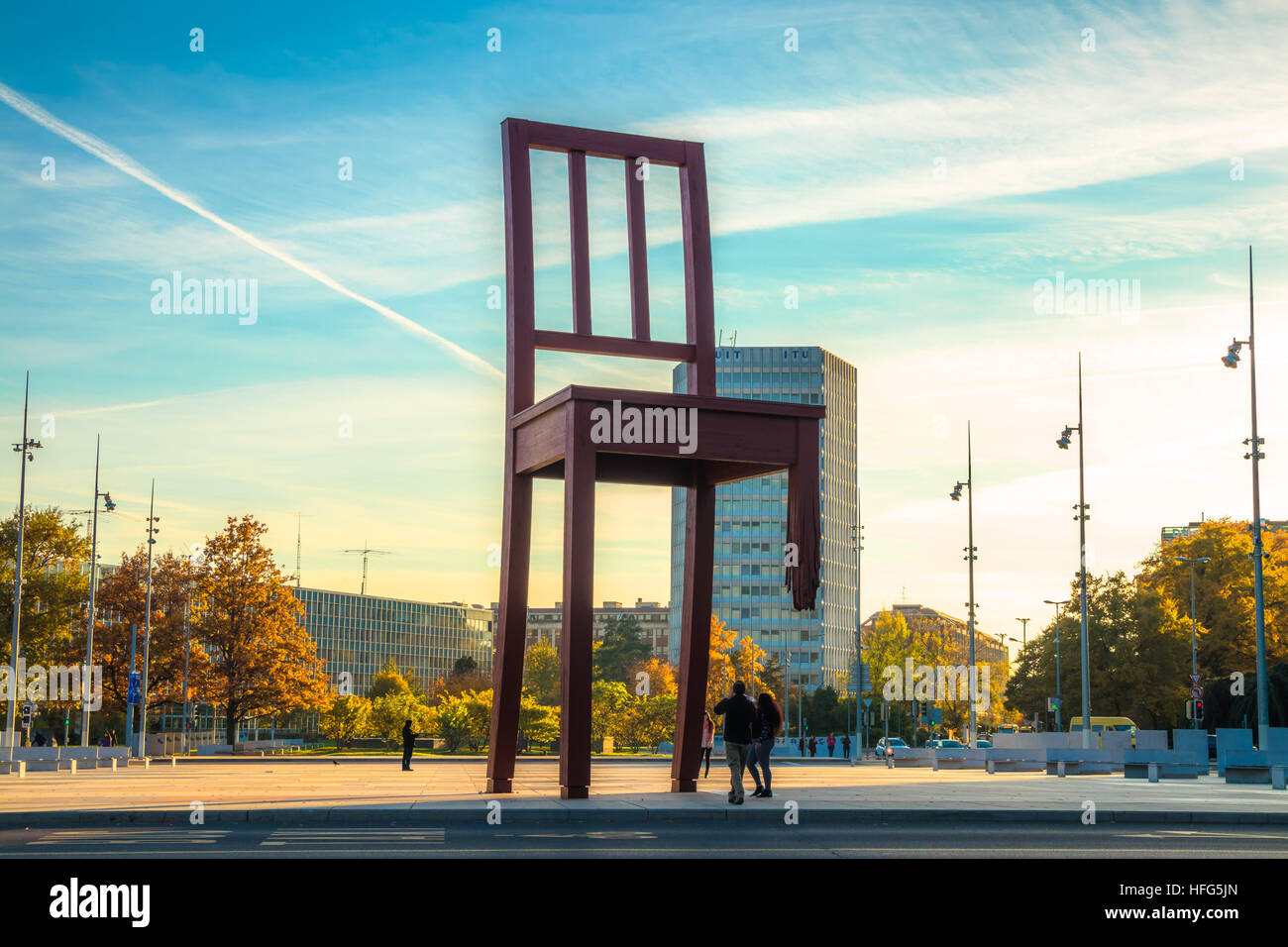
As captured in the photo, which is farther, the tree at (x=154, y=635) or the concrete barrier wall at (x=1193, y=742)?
the tree at (x=154, y=635)

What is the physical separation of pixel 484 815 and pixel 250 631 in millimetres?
41459

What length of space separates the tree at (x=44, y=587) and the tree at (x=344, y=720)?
10.8 meters

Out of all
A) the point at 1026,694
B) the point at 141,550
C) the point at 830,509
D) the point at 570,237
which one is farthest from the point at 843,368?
the point at 570,237

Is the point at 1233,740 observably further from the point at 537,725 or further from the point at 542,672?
the point at 542,672

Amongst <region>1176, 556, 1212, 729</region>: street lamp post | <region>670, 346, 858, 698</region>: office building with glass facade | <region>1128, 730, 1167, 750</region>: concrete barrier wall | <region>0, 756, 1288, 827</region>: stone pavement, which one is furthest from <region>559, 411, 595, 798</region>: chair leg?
<region>670, 346, 858, 698</region>: office building with glass facade

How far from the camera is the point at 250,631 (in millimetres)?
54375

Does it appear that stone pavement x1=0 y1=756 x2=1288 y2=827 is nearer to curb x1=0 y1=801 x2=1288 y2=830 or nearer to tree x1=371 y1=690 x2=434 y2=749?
curb x1=0 y1=801 x2=1288 y2=830

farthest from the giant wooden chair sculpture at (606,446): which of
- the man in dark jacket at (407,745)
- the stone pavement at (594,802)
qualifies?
the man in dark jacket at (407,745)

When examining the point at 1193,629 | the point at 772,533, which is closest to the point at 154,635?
the point at 1193,629

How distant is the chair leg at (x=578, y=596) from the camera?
56.3 feet

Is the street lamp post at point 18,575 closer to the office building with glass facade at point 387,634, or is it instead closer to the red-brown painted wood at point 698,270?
the red-brown painted wood at point 698,270
